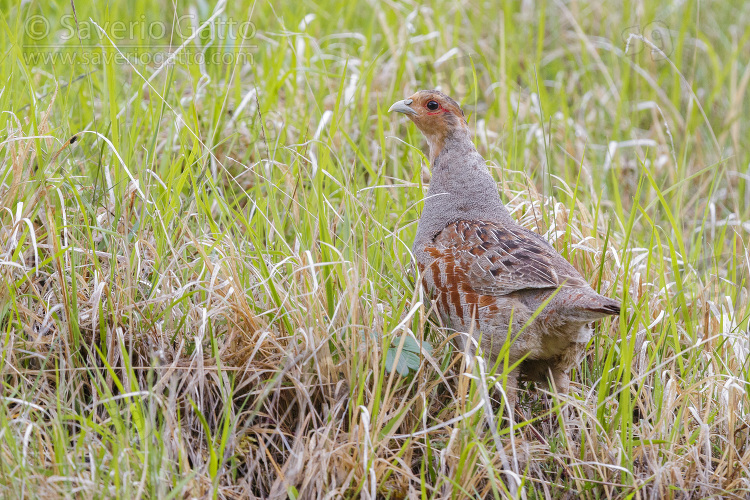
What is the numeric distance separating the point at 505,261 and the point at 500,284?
93mm

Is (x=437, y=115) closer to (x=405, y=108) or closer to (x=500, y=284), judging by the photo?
(x=405, y=108)

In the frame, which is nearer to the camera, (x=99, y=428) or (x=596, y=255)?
(x=99, y=428)

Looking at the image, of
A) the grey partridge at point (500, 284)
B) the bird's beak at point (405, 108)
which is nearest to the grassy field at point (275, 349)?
the grey partridge at point (500, 284)

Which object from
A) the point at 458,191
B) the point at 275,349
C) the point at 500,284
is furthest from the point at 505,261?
the point at 275,349

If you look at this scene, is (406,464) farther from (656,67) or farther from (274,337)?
(656,67)

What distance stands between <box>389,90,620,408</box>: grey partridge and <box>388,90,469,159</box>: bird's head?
232mm

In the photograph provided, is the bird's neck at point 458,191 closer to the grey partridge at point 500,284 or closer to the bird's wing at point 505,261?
the grey partridge at point 500,284

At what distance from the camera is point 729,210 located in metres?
5.59

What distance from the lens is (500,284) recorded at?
10.0 ft

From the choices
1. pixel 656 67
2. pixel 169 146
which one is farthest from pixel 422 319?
pixel 656 67

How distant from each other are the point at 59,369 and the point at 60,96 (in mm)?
1724

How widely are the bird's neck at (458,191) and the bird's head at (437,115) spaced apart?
0.02 metres

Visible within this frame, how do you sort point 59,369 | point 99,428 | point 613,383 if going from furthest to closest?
1. point 613,383
2. point 59,369
3. point 99,428

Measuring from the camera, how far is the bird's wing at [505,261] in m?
3.02
